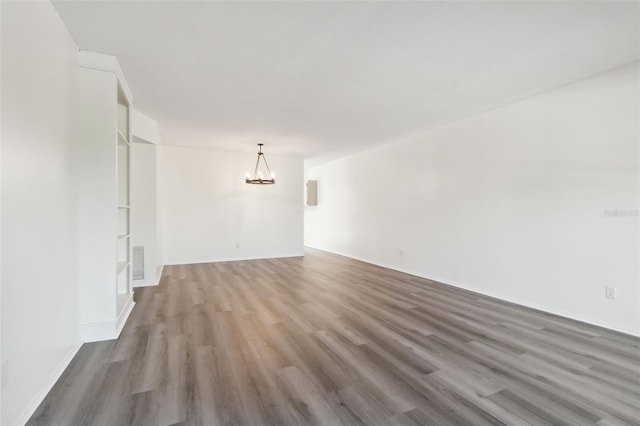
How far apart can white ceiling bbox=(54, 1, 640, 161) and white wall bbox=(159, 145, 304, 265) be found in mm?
2331

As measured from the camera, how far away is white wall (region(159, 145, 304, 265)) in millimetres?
6172

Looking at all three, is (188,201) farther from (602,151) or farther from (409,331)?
(602,151)

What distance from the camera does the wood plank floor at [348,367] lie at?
1.67 m

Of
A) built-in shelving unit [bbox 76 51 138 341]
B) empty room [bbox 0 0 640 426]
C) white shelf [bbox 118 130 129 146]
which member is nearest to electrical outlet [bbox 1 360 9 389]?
empty room [bbox 0 0 640 426]

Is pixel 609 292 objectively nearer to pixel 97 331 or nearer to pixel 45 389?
pixel 45 389

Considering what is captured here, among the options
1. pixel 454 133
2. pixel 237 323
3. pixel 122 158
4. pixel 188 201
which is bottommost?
pixel 237 323

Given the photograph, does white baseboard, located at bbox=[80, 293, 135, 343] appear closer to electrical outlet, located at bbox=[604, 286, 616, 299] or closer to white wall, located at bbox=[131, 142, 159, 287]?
white wall, located at bbox=[131, 142, 159, 287]

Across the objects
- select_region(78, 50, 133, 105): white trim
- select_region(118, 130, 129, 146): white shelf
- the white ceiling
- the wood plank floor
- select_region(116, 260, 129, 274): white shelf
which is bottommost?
the wood plank floor

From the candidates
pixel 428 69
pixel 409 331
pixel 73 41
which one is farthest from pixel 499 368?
pixel 73 41

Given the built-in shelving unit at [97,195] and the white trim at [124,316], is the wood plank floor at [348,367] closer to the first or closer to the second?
the white trim at [124,316]

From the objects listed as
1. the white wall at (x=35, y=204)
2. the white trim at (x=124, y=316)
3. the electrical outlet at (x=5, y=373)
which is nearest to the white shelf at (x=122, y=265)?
the white trim at (x=124, y=316)

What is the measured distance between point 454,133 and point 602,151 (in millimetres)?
1874

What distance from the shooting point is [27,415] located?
1.60 metres

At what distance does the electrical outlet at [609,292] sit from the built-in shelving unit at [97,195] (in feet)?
16.0
